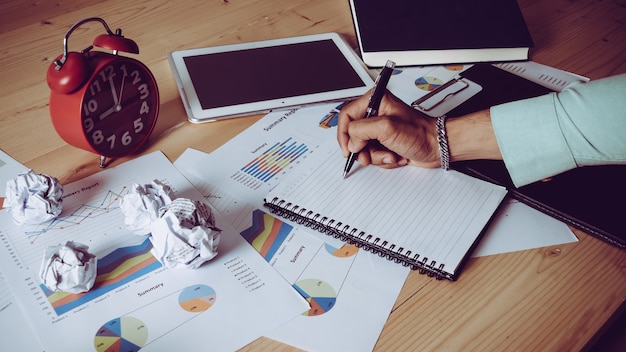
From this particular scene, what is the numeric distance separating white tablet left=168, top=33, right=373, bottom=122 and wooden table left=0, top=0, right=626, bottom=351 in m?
0.03

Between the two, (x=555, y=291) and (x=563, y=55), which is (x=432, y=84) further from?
(x=555, y=291)

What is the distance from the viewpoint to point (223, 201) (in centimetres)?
77

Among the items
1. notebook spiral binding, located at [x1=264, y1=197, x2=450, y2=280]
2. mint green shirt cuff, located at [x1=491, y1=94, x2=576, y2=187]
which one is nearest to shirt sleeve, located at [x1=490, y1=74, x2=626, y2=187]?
mint green shirt cuff, located at [x1=491, y1=94, x2=576, y2=187]

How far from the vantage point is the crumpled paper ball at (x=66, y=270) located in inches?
24.1

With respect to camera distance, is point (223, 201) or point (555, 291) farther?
point (223, 201)

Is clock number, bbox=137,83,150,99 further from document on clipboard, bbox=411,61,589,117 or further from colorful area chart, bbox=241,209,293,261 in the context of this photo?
document on clipboard, bbox=411,61,589,117

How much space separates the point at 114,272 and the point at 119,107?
28 centimetres

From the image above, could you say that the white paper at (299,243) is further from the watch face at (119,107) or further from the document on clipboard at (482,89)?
the document on clipboard at (482,89)

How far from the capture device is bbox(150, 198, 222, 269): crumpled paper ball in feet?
2.08

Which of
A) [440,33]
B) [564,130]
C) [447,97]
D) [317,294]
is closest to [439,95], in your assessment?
[447,97]

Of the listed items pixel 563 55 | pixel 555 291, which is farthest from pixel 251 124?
pixel 563 55

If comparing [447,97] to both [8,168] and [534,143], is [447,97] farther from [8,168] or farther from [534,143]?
[8,168]

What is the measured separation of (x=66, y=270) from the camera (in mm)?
614

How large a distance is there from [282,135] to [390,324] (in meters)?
0.41
